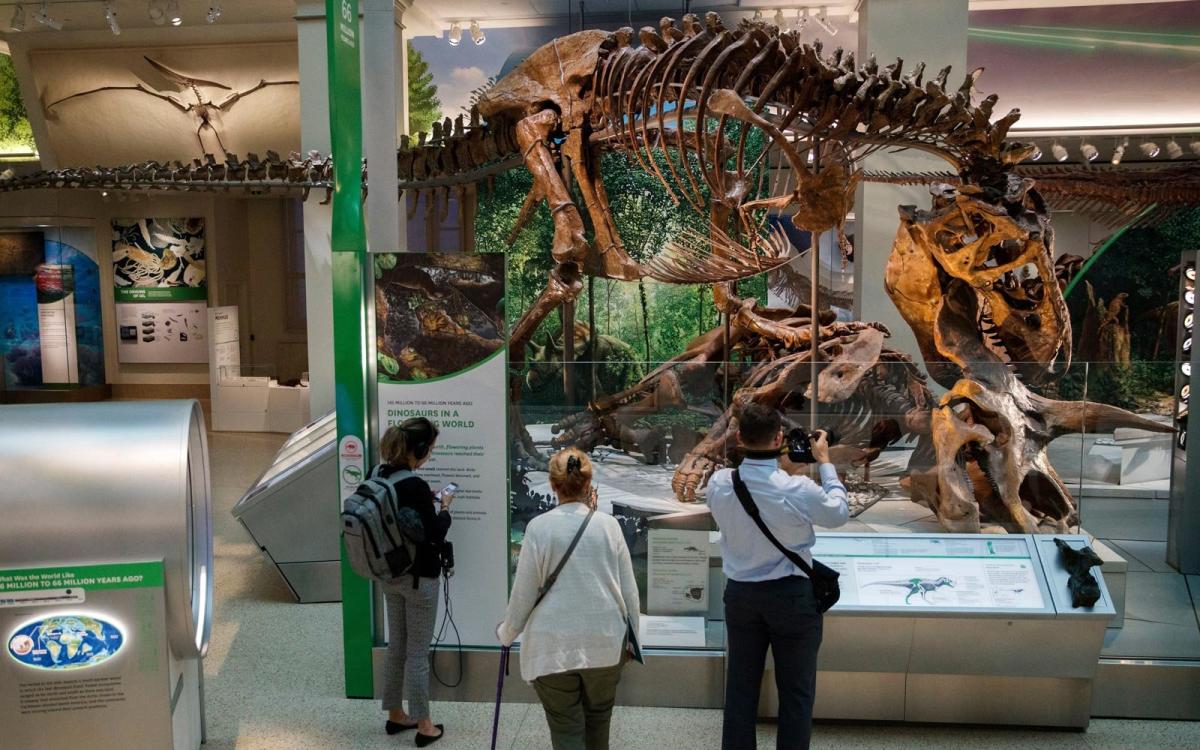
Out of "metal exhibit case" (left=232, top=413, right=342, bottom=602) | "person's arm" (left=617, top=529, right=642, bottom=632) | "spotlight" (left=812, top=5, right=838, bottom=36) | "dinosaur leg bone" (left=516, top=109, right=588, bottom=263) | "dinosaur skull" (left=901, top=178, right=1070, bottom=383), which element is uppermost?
"spotlight" (left=812, top=5, right=838, bottom=36)

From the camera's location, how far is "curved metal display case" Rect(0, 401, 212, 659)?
10.2 feet

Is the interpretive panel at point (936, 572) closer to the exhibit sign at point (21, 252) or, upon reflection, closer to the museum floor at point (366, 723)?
the museum floor at point (366, 723)

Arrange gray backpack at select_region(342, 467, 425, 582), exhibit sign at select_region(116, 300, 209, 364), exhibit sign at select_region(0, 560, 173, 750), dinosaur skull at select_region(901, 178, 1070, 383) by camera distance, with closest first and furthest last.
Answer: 1. exhibit sign at select_region(0, 560, 173, 750)
2. gray backpack at select_region(342, 467, 425, 582)
3. dinosaur skull at select_region(901, 178, 1070, 383)
4. exhibit sign at select_region(116, 300, 209, 364)

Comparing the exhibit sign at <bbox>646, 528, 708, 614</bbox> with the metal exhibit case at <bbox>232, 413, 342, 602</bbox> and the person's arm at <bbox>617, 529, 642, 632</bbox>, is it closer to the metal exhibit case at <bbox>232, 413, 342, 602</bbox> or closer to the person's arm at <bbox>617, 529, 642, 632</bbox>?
the person's arm at <bbox>617, 529, 642, 632</bbox>

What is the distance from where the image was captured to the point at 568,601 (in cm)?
281

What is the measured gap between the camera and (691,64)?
570cm

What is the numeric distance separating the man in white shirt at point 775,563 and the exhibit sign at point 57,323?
11732 mm

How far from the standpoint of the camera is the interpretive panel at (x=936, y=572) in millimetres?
3797

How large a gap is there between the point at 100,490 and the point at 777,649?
227cm

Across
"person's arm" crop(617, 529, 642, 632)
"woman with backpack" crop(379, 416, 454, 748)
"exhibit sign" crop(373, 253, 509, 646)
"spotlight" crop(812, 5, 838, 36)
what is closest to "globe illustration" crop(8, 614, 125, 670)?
"woman with backpack" crop(379, 416, 454, 748)

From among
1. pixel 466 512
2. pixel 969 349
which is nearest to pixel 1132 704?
pixel 969 349

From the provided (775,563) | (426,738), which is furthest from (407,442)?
(775,563)

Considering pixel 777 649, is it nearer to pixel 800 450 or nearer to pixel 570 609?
pixel 800 450

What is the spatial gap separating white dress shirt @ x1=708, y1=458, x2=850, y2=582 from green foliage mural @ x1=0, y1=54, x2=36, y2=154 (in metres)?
12.7
